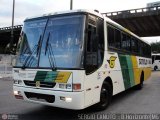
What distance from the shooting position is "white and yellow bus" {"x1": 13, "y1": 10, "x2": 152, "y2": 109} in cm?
721

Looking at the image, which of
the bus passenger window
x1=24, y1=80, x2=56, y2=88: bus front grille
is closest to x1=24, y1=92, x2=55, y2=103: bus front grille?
x1=24, y1=80, x2=56, y2=88: bus front grille

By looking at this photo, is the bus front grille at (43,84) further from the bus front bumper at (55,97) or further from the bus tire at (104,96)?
the bus tire at (104,96)

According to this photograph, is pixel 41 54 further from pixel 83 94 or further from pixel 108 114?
pixel 108 114

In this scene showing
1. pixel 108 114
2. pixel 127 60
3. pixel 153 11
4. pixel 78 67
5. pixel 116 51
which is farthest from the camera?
pixel 153 11

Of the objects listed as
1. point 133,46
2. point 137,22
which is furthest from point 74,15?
point 137,22

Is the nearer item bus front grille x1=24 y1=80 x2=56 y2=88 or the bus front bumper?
the bus front bumper

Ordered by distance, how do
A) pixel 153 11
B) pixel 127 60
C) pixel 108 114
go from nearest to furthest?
pixel 108 114 → pixel 127 60 → pixel 153 11

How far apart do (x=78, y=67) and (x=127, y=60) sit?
4.96 meters

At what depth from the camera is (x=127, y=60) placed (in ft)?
38.4

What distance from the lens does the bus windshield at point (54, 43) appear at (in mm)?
7363

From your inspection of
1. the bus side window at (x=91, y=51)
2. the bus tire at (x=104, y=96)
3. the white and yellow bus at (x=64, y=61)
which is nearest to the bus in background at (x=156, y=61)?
the bus tire at (x=104, y=96)

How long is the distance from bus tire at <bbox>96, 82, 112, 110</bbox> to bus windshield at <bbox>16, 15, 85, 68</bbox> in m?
1.91

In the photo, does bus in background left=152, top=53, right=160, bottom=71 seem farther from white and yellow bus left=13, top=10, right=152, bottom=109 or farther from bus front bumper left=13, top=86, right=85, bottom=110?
bus front bumper left=13, top=86, right=85, bottom=110

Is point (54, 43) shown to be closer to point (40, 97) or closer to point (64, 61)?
point (64, 61)
